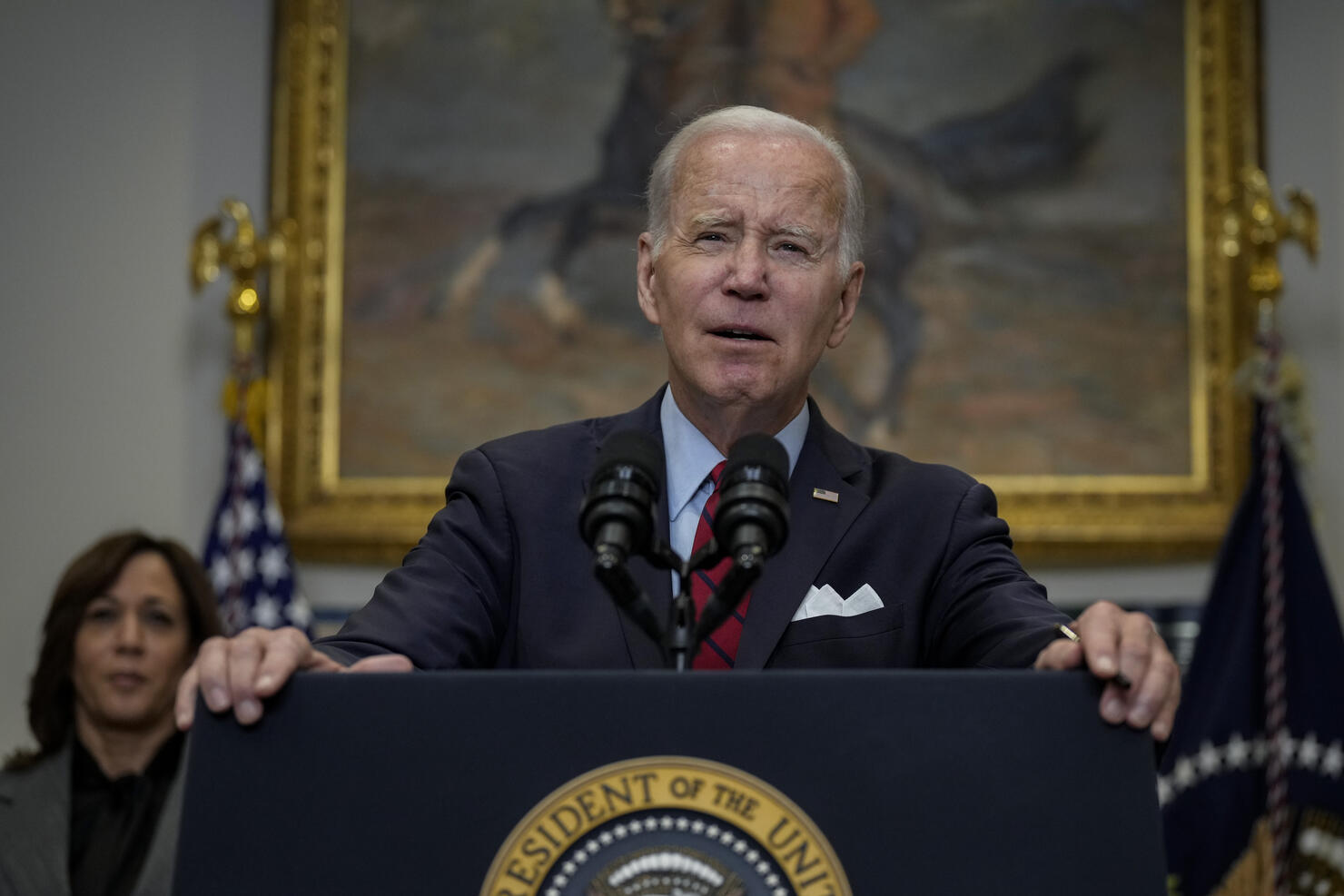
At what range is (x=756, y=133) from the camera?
2426mm

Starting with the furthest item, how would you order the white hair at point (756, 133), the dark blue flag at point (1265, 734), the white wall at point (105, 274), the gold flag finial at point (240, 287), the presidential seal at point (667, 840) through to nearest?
the white wall at point (105, 274), the gold flag finial at point (240, 287), the dark blue flag at point (1265, 734), the white hair at point (756, 133), the presidential seal at point (667, 840)

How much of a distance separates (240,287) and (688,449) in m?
3.69

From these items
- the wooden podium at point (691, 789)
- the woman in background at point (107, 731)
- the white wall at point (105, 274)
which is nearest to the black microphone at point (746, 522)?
the wooden podium at point (691, 789)

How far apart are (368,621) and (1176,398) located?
14.6 ft

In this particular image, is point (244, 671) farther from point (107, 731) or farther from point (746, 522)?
point (107, 731)

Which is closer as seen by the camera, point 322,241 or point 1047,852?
point 1047,852

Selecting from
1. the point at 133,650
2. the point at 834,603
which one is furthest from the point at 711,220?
the point at 133,650

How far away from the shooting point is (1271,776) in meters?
4.95

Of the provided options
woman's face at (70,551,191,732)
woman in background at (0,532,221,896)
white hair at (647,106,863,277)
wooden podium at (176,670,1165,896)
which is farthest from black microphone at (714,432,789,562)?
woman's face at (70,551,191,732)

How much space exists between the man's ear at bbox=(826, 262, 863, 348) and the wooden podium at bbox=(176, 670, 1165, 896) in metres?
1.13

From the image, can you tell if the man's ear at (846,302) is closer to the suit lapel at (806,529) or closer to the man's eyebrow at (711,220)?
the suit lapel at (806,529)

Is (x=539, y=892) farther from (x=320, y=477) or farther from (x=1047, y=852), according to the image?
(x=320, y=477)

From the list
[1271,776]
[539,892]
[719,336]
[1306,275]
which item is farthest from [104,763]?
[1306,275]

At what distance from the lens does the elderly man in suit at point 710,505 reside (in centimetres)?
212
